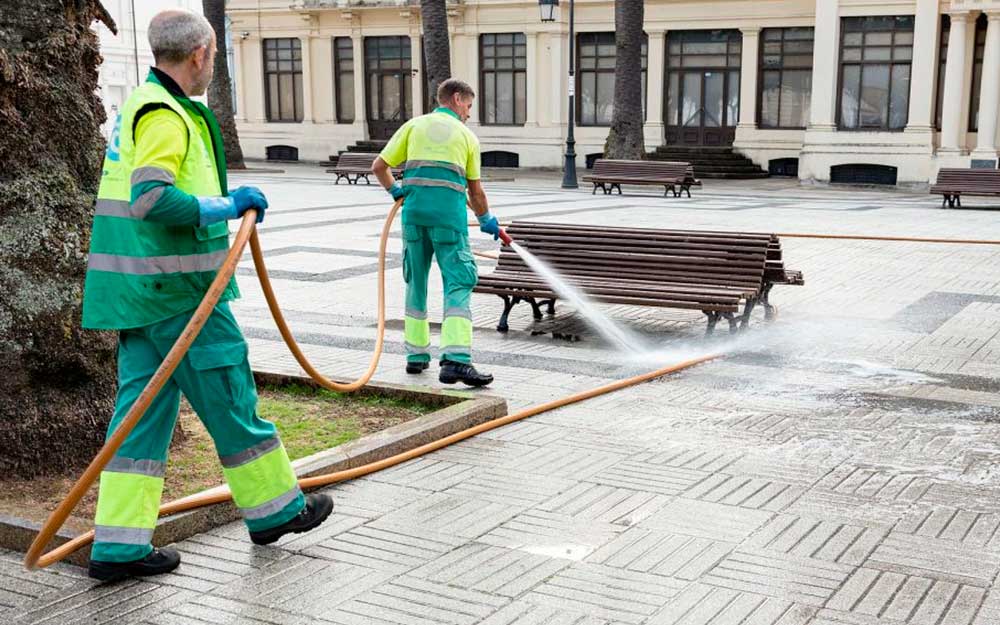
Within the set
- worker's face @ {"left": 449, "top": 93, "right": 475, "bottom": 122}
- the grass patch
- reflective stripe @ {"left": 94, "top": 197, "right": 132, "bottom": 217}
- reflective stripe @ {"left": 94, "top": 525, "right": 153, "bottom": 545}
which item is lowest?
the grass patch

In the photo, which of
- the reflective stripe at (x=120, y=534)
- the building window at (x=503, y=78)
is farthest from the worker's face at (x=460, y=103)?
the building window at (x=503, y=78)

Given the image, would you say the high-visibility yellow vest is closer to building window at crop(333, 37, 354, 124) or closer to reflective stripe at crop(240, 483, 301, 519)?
reflective stripe at crop(240, 483, 301, 519)

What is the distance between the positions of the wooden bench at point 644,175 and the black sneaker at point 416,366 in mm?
17881

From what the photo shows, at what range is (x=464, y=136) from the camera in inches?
287

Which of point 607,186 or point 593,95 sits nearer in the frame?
point 607,186

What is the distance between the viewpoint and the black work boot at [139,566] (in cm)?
423

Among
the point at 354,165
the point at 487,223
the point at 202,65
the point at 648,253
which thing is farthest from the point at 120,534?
the point at 354,165

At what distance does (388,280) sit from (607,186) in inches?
648

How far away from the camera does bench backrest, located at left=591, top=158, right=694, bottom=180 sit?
2516 centimetres

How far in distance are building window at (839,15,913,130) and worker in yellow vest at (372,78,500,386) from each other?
2396cm

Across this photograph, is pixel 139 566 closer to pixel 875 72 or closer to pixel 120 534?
pixel 120 534

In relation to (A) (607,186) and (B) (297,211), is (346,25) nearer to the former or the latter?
(A) (607,186)

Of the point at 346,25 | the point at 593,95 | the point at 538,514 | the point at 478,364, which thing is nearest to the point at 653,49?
the point at 593,95

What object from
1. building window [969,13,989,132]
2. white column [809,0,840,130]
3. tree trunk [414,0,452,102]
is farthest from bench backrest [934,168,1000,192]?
tree trunk [414,0,452,102]
